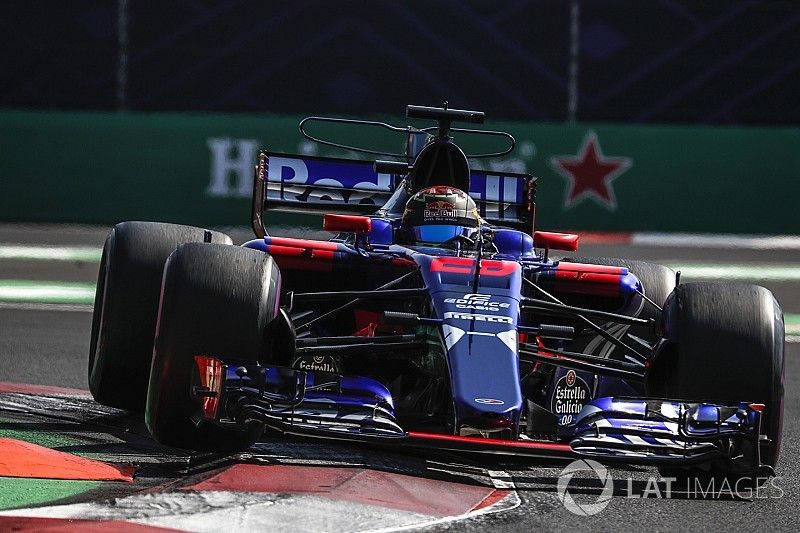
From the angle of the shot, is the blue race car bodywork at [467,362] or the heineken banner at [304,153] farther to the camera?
the heineken banner at [304,153]

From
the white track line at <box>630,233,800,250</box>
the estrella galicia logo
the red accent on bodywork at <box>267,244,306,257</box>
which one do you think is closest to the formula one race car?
the red accent on bodywork at <box>267,244,306,257</box>

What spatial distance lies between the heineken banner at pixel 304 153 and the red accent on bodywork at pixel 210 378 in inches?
442

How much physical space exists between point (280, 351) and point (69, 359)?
3.52 metres

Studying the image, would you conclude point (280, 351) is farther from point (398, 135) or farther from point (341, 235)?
point (398, 135)

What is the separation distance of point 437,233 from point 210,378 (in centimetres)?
212

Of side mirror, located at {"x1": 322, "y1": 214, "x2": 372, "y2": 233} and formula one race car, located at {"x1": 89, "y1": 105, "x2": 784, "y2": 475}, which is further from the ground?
side mirror, located at {"x1": 322, "y1": 214, "x2": 372, "y2": 233}

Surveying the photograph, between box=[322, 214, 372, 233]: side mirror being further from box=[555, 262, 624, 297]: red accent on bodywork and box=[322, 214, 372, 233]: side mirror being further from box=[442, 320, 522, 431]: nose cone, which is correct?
box=[442, 320, 522, 431]: nose cone

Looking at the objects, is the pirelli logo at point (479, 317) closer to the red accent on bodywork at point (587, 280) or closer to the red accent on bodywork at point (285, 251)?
the red accent on bodywork at point (587, 280)

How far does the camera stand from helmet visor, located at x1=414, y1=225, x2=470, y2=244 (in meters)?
7.52

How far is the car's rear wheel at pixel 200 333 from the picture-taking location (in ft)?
18.9

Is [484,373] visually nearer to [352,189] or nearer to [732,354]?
[732,354]

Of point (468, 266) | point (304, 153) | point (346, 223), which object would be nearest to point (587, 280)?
point (468, 266)

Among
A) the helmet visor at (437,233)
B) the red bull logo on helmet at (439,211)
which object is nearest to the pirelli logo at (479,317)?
the helmet visor at (437,233)
